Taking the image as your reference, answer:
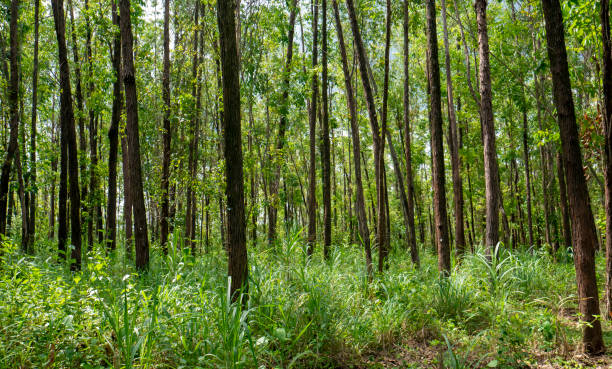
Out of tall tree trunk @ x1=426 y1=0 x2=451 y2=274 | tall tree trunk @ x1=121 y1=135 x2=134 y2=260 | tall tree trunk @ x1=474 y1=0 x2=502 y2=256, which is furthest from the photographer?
tall tree trunk @ x1=474 y1=0 x2=502 y2=256

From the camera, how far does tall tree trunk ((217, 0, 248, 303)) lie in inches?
137

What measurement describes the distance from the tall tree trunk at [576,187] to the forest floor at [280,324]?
1.03 feet

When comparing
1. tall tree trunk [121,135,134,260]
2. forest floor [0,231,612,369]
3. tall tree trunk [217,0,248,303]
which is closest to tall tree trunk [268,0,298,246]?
tall tree trunk [121,135,134,260]

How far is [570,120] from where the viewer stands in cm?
355

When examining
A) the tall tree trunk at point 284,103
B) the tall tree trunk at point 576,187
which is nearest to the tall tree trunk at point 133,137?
the tall tree trunk at point 284,103

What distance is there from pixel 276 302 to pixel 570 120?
11.9ft

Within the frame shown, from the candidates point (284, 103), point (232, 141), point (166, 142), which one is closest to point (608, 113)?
point (232, 141)

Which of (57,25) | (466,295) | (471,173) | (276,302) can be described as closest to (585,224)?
(466,295)

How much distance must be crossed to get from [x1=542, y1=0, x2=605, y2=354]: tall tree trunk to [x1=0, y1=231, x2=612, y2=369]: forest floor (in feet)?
1.03

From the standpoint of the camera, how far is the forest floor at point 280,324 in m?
3.03

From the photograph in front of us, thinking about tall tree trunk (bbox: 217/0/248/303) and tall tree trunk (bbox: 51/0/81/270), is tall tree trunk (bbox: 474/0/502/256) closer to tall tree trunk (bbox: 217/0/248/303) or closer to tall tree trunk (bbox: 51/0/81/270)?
tall tree trunk (bbox: 217/0/248/303)

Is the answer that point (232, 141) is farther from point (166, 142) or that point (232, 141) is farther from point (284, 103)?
point (166, 142)

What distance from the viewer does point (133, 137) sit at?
6.16 metres

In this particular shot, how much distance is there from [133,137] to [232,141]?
3.52 m
